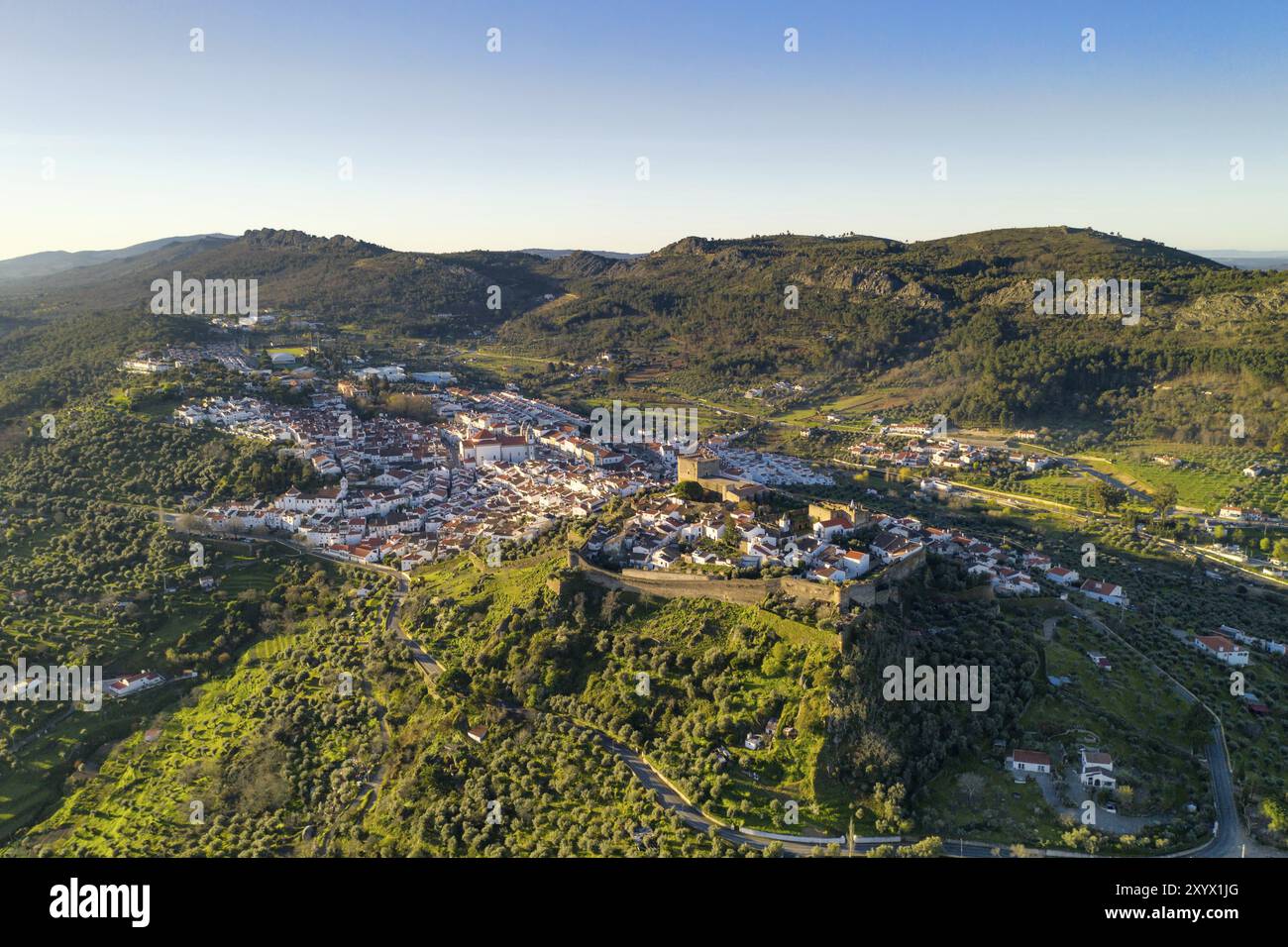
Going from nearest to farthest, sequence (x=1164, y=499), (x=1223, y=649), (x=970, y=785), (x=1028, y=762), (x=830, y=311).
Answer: (x=970, y=785), (x=1028, y=762), (x=1223, y=649), (x=1164, y=499), (x=830, y=311)

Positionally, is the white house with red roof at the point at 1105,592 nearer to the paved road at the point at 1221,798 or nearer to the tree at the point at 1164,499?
the paved road at the point at 1221,798

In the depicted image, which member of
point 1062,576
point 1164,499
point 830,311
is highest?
point 830,311

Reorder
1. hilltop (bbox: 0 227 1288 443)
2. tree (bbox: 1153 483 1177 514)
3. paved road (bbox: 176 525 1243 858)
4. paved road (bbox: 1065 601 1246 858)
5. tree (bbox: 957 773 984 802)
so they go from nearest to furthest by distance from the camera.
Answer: paved road (bbox: 176 525 1243 858)
paved road (bbox: 1065 601 1246 858)
tree (bbox: 957 773 984 802)
tree (bbox: 1153 483 1177 514)
hilltop (bbox: 0 227 1288 443)

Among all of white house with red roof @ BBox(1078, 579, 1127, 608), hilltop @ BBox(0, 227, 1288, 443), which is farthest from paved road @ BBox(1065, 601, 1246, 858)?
hilltop @ BBox(0, 227, 1288, 443)

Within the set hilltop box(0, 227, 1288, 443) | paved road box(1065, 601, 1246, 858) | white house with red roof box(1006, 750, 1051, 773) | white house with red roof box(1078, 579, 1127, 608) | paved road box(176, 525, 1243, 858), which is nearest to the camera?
paved road box(176, 525, 1243, 858)

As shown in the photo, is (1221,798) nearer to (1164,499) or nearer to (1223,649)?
(1223,649)

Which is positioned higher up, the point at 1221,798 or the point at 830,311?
the point at 830,311

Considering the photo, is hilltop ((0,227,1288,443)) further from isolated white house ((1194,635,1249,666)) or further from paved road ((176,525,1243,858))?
paved road ((176,525,1243,858))

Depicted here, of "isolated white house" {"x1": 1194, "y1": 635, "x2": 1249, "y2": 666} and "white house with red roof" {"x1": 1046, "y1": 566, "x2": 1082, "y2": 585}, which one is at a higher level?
"white house with red roof" {"x1": 1046, "y1": 566, "x2": 1082, "y2": 585}

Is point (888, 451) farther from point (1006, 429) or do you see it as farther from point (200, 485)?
point (200, 485)

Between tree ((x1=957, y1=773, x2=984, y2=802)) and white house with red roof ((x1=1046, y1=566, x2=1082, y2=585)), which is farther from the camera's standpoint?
white house with red roof ((x1=1046, y1=566, x2=1082, y2=585))

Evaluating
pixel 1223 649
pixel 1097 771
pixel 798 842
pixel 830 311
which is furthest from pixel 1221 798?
pixel 830 311
